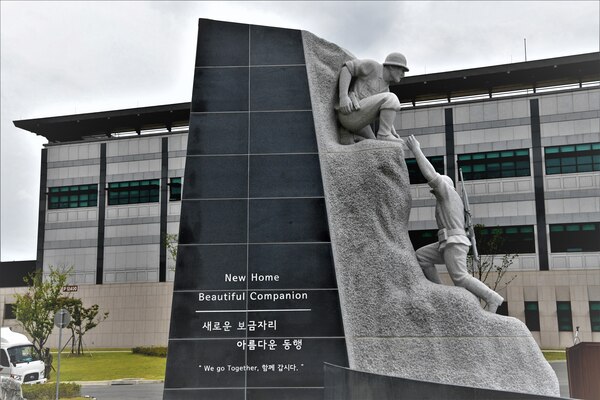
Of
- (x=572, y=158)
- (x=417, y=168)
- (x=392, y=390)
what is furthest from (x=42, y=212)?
(x=392, y=390)

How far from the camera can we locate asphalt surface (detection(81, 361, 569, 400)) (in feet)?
94.5

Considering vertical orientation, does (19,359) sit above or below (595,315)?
below

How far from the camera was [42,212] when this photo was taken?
53156 mm

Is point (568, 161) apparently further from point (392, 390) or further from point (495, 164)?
point (392, 390)

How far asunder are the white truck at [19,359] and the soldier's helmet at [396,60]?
955 inches

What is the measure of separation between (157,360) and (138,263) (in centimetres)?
867

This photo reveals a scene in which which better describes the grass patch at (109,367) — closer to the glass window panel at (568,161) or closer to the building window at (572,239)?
the building window at (572,239)

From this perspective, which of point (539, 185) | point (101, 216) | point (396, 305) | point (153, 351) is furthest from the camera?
point (101, 216)

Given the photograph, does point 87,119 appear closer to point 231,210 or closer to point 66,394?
point 66,394

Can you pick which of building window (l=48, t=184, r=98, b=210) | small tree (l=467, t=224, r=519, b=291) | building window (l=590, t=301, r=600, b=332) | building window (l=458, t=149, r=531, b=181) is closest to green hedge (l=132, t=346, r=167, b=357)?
building window (l=48, t=184, r=98, b=210)

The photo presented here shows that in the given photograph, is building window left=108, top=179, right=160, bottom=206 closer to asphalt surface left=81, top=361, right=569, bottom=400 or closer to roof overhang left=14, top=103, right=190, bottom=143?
roof overhang left=14, top=103, right=190, bottom=143

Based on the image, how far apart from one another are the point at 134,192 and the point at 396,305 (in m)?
41.2

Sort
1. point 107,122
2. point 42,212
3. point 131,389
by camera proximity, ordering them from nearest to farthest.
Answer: point 131,389 → point 42,212 → point 107,122

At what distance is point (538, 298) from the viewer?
1731 inches
